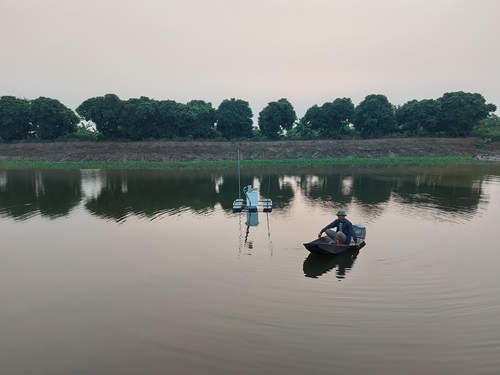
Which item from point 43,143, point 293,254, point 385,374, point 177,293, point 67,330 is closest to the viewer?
point 385,374

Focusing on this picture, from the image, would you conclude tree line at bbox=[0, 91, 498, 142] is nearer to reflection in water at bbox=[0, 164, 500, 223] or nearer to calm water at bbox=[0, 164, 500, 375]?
reflection in water at bbox=[0, 164, 500, 223]

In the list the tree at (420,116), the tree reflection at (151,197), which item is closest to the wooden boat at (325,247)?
the tree reflection at (151,197)

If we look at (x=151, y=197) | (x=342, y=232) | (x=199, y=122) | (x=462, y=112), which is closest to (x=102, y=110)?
(x=199, y=122)

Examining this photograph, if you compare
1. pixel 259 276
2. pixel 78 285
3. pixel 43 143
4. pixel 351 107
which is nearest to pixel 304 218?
pixel 259 276

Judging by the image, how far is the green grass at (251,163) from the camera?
4981 centimetres

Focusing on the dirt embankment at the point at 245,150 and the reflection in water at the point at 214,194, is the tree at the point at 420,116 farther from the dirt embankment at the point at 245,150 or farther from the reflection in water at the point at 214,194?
the reflection in water at the point at 214,194

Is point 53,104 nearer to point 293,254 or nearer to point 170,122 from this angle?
point 170,122

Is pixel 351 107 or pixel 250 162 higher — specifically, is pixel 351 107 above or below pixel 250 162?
above

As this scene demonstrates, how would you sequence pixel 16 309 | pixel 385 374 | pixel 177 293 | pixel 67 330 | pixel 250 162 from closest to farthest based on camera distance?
pixel 385 374 < pixel 67 330 < pixel 16 309 < pixel 177 293 < pixel 250 162

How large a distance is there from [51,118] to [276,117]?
42284 mm

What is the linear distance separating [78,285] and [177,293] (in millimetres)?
3234

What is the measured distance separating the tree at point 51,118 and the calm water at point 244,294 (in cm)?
5136

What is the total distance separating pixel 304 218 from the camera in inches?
719

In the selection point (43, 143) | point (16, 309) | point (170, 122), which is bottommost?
point (16, 309)
